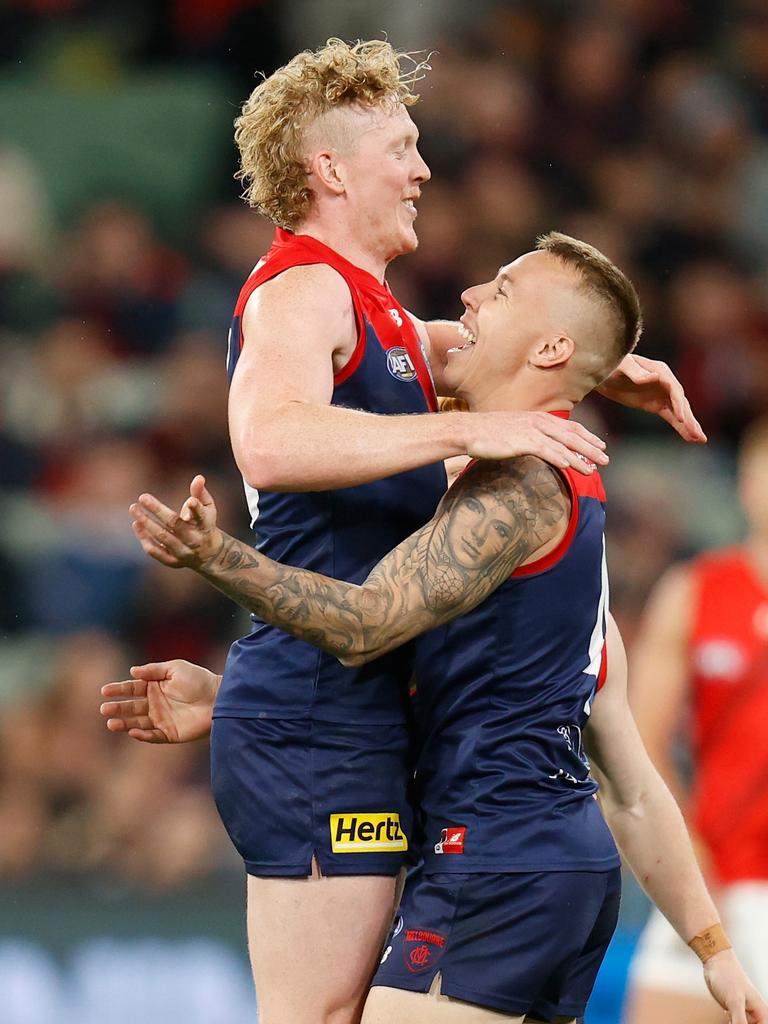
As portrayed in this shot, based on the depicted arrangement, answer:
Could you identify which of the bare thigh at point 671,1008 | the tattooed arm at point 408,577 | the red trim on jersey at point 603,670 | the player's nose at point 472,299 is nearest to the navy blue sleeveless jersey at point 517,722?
the tattooed arm at point 408,577

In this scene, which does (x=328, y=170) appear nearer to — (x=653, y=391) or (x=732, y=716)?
(x=653, y=391)

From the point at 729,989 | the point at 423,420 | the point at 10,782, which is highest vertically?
the point at 423,420

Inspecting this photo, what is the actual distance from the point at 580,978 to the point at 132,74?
7804 millimetres

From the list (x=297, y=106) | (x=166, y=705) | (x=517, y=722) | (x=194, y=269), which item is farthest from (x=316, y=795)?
(x=194, y=269)

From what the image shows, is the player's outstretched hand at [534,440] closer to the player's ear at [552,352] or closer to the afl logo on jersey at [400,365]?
the player's ear at [552,352]

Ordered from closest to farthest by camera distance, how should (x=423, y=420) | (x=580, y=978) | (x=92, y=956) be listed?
(x=423, y=420) → (x=580, y=978) → (x=92, y=956)

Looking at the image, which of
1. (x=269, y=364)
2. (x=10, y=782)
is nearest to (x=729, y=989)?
(x=269, y=364)

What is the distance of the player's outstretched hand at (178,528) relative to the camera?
8.99 ft

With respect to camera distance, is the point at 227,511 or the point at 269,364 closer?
the point at 269,364

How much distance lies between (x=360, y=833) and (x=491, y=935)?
1.07 ft

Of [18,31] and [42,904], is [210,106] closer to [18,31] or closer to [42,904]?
[18,31]

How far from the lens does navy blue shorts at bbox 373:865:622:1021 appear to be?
307cm

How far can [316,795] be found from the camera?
10.6 feet

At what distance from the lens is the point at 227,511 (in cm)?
817
